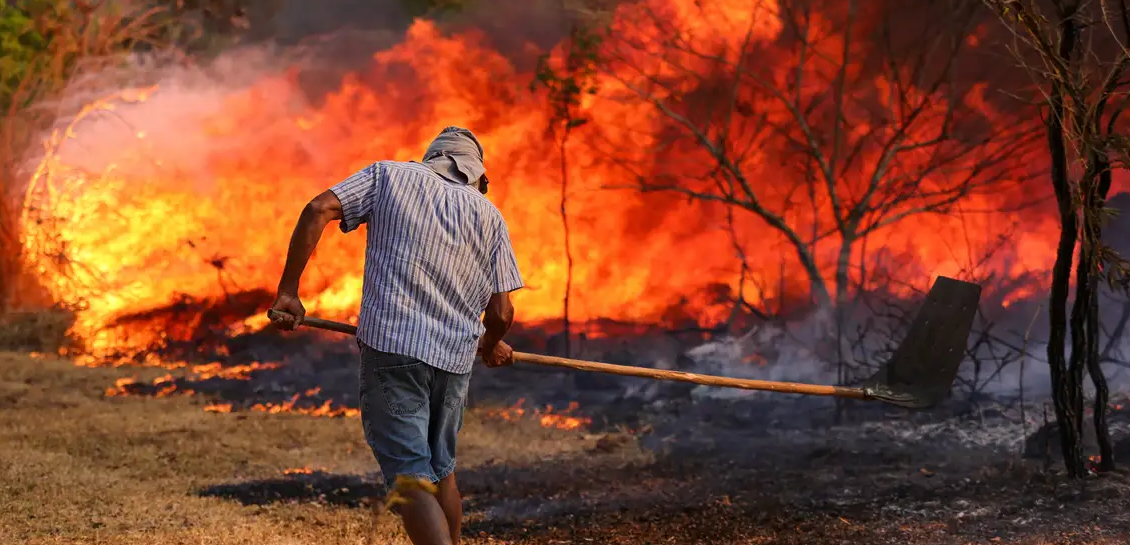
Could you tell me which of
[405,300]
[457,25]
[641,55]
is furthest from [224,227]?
[405,300]

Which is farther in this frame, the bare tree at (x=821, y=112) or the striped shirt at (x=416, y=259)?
the bare tree at (x=821, y=112)

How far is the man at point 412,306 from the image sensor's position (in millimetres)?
3449

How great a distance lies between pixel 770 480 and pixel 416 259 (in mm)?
3338

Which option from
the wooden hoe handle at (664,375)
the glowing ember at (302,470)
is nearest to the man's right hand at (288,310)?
the wooden hoe handle at (664,375)

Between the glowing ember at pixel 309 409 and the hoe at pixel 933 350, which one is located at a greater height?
the hoe at pixel 933 350

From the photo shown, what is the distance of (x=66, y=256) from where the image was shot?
12070 mm

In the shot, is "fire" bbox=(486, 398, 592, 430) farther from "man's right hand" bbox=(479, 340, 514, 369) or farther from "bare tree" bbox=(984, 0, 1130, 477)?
"man's right hand" bbox=(479, 340, 514, 369)

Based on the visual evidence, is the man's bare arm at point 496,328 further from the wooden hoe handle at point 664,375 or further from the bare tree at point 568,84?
the bare tree at point 568,84

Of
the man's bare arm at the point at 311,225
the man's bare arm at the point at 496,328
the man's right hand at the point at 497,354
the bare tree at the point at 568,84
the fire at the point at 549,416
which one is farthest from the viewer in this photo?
the bare tree at the point at 568,84

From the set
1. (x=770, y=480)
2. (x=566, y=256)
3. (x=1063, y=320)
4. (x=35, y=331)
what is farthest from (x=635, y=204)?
(x=35, y=331)

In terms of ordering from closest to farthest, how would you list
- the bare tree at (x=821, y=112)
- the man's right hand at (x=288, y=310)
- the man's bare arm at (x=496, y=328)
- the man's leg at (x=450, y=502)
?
the man's right hand at (x=288, y=310)
the man's leg at (x=450, y=502)
the man's bare arm at (x=496, y=328)
the bare tree at (x=821, y=112)

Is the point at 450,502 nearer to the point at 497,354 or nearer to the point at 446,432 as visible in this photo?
the point at 446,432

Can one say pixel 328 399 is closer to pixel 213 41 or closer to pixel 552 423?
pixel 552 423

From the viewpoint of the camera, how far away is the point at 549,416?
865cm
